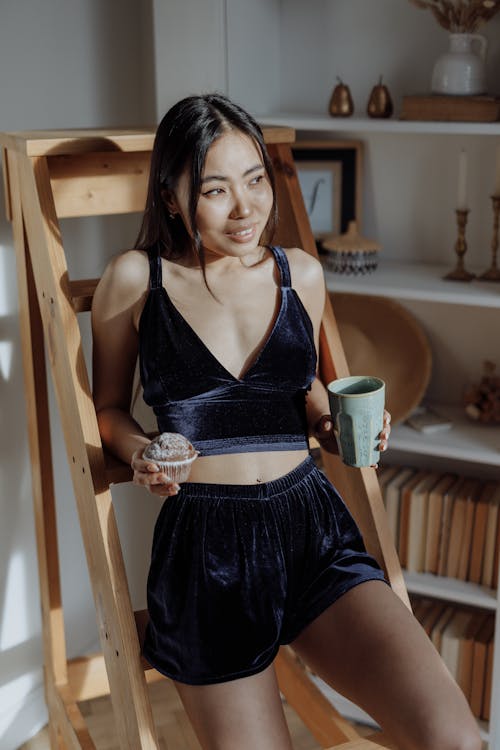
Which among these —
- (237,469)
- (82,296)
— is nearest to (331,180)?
(82,296)

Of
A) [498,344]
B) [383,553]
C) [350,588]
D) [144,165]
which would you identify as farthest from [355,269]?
[350,588]

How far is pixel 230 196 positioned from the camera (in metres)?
1.44

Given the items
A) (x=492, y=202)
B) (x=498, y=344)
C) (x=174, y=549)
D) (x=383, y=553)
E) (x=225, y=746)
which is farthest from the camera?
(x=498, y=344)

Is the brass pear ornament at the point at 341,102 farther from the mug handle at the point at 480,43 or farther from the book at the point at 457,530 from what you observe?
the book at the point at 457,530

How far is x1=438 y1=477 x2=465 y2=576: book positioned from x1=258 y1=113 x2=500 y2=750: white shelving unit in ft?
0.12

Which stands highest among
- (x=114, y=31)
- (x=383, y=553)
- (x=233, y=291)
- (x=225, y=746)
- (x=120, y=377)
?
(x=114, y=31)

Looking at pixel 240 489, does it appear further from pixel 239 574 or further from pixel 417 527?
pixel 417 527

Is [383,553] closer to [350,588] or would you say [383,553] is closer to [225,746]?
[350,588]

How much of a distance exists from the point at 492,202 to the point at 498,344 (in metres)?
0.37

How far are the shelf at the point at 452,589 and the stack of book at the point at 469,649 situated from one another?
10 centimetres

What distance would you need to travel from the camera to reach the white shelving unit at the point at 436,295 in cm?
201

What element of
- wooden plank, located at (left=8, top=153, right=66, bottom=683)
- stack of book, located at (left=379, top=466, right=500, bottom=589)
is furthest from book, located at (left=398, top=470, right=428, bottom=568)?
wooden plank, located at (left=8, top=153, right=66, bottom=683)

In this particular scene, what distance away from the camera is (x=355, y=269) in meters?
2.22

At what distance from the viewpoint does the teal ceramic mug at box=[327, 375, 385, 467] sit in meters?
1.32
